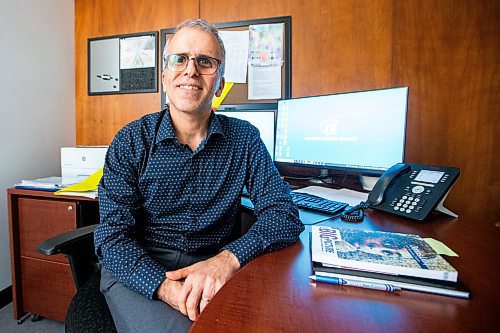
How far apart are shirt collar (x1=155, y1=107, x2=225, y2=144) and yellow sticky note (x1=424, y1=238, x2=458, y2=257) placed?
706 millimetres

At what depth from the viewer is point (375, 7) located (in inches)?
64.2

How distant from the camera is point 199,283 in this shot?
2.27 feet

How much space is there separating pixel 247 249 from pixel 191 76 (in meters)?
0.60

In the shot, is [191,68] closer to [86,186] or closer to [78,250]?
[78,250]

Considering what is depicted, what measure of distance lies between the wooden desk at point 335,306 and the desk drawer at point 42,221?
124 cm

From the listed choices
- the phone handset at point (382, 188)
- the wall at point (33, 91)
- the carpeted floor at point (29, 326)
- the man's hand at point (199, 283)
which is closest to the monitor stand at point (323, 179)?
the phone handset at point (382, 188)

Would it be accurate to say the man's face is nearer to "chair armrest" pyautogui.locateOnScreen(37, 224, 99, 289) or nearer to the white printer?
"chair armrest" pyautogui.locateOnScreen(37, 224, 99, 289)

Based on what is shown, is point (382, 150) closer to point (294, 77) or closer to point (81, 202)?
point (294, 77)

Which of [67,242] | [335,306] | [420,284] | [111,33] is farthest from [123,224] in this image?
[111,33]

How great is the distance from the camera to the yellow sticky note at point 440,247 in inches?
26.3

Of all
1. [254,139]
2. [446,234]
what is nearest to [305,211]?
[254,139]

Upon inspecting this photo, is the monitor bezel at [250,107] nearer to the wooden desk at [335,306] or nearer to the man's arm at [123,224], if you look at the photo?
the man's arm at [123,224]

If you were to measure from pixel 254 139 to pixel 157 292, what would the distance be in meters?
0.60

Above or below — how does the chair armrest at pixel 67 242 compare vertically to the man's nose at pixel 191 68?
below
